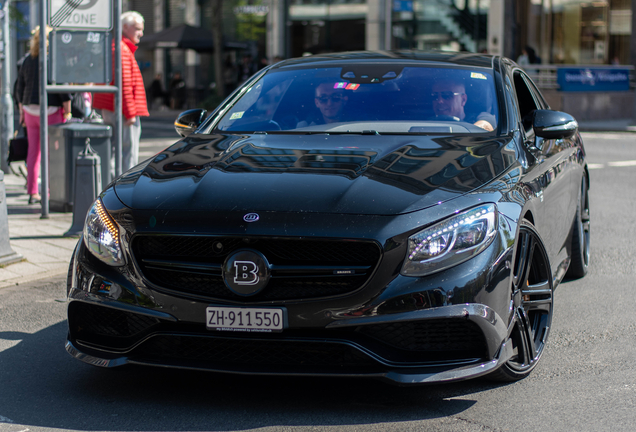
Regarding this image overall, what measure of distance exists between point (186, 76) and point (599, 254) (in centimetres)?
3230

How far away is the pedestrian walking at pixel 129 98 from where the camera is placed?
899 cm

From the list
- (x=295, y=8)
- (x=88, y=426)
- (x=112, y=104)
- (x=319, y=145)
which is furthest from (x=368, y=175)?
(x=295, y=8)

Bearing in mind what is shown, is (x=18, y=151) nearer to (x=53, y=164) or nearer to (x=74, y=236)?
(x=53, y=164)

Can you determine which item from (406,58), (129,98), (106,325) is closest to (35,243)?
(129,98)

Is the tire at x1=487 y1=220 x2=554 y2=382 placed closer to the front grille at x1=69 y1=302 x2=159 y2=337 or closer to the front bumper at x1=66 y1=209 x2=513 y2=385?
the front bumper at x1=66 y1=209 x2=513 y2=385

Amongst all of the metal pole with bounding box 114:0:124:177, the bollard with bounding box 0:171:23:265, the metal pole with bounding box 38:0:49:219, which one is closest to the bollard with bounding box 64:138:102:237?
the metal pole with bounding box 114:0:124:177

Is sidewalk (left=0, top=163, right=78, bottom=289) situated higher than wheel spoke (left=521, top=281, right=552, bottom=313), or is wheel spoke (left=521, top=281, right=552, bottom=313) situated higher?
wheel spoke (left=521, top=281, right=552, bottom=313)

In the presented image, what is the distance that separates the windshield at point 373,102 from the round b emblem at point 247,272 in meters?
1.37

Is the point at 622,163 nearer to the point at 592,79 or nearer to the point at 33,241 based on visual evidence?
the point at 33,241

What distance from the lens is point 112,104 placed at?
9180mm

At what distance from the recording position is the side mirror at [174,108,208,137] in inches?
201

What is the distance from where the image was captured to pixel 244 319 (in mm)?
3318

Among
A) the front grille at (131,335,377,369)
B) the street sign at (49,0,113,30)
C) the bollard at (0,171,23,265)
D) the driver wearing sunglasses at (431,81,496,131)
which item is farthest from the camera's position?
the street sign at (49,0,113,30)

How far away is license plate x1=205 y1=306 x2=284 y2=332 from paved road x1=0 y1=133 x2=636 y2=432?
1.21ft
